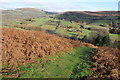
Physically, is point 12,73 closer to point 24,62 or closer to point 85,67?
point 24,62

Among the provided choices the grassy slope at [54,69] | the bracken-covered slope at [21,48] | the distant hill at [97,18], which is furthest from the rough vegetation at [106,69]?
the distant hill at [97,18]

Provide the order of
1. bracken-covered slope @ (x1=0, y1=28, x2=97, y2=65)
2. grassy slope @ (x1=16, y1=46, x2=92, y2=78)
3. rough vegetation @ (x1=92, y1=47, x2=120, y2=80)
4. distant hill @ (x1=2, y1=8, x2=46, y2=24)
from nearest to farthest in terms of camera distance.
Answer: grassy slope @ (x1=16, y1=46, x2=92, y2=78), rough vegetation @ (x1=92, y1=47, x2=120, y2=80), bracken-covered slope @ (x1=0, y1=28, x2=97, y2=65), distant hill @ (x1=2, y1=8, x2=46, y2=24)

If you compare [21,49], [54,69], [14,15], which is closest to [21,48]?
[21,49]

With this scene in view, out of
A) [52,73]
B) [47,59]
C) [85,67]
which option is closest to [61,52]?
[47,59]

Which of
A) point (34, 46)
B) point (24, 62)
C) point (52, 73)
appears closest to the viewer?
point (52, 73)

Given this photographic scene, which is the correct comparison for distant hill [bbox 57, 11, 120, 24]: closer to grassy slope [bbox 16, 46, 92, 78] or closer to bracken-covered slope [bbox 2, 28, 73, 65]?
bracken-covered slope [bbox 2, 28, 73, 65]

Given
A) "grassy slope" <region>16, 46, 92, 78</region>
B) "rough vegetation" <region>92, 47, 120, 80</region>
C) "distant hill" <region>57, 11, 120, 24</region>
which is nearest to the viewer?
"grassy slope" <region>16, 46, 92, 78</region>

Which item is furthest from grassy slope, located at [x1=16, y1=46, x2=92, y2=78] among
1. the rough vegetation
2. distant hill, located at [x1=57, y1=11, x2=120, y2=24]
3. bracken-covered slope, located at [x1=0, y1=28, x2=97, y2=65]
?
distant hill, located at [x1=57, y1=11, x2=120, y2=24]

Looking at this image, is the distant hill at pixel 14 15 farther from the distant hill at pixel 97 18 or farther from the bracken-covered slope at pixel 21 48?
the distant hill at pixel 97 18

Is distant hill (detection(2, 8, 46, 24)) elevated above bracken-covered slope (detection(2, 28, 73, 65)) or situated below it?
above

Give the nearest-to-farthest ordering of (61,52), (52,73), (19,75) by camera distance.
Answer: (19,75) < (52,73) < (61,52)

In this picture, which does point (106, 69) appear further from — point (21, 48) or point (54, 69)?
point (21, 48)
